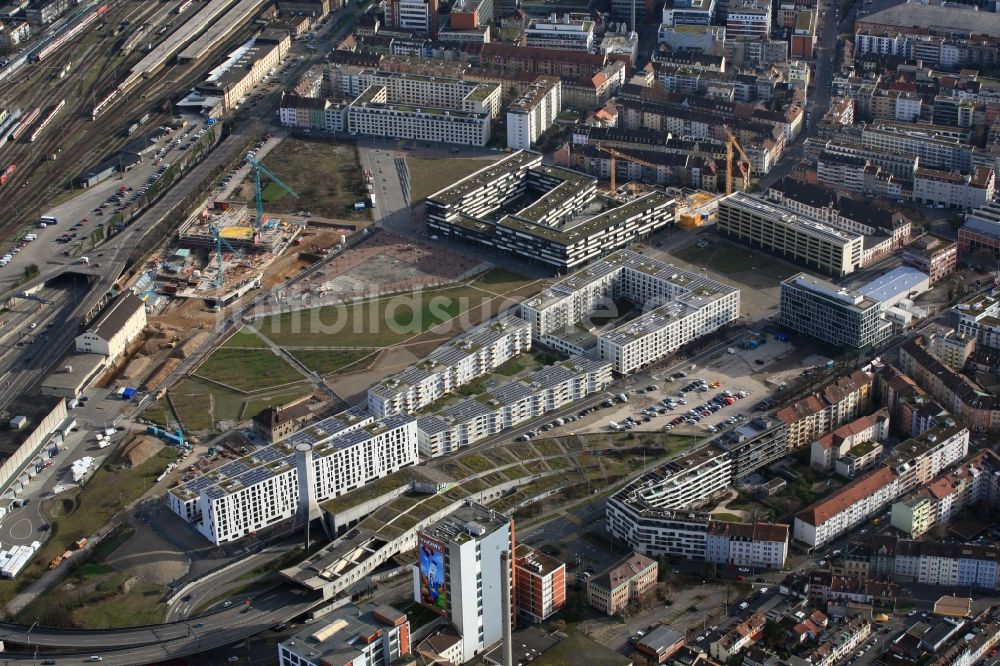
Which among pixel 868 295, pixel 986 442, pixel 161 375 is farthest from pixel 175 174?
pixel 986 442

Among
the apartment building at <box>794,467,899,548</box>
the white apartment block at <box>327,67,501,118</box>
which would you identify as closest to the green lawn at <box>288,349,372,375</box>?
the apartment building at <box>794,467,899,548</box>

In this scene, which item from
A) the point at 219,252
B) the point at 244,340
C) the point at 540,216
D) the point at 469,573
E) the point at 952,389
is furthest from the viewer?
the point at 540,216

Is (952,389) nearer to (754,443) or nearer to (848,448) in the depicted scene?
(848,448)

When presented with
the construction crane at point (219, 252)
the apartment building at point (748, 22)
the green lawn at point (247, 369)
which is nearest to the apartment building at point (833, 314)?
the green lawn at point (247, 369)

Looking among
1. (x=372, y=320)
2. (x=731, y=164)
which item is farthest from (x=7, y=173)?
(x=731, y=164)

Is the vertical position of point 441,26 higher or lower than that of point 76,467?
higher

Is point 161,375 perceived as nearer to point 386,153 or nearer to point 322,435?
point 322,435
